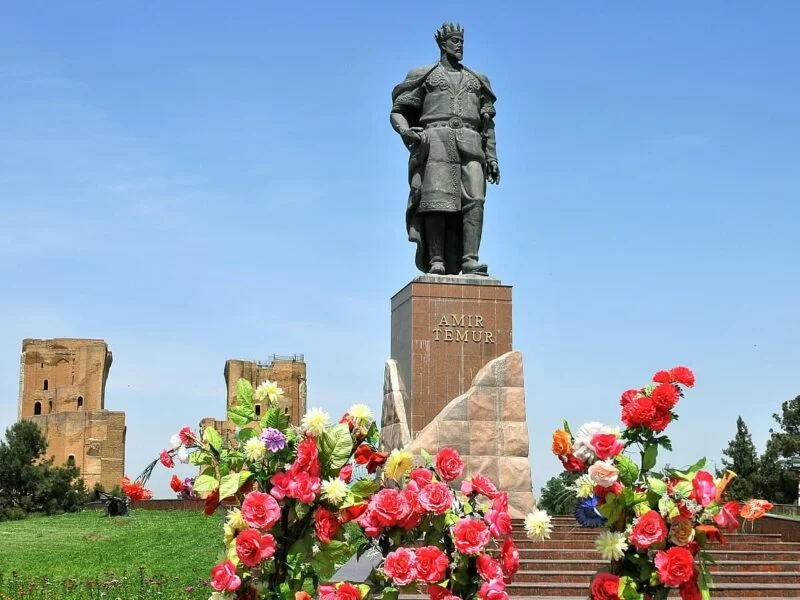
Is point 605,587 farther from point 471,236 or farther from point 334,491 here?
point 471,236

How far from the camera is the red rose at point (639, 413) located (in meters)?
4.07

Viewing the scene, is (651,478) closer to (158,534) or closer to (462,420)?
(462,420)

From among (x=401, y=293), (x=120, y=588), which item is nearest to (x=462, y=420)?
(x=401, y=293)

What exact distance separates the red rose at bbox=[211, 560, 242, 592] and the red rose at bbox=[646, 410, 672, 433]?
1.64 metres

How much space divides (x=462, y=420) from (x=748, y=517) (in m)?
5.67

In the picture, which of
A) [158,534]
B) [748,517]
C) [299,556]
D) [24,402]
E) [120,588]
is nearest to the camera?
[748,517]

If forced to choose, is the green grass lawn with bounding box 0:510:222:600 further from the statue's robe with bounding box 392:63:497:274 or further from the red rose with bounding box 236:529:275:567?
the red rose with bounding box 236:529:275:567

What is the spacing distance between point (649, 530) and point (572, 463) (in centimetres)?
37

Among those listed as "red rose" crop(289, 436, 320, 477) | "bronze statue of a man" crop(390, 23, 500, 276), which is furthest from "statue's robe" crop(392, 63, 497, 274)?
"red rose" crop(289, 436, 320, 477)

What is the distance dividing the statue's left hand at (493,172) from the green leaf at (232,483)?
22.3ft

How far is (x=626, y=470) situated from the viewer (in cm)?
405

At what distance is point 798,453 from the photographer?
1057 inches

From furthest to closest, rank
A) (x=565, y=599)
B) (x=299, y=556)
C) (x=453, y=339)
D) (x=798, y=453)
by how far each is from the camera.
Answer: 1. (x=798, y=453)
2. (x=453, y=339)
3. (x=565, y=599)
4. (x=299, y=556)

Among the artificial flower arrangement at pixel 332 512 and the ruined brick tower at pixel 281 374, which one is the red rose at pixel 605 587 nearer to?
the artificial flower arrangement at pixel 332 512
